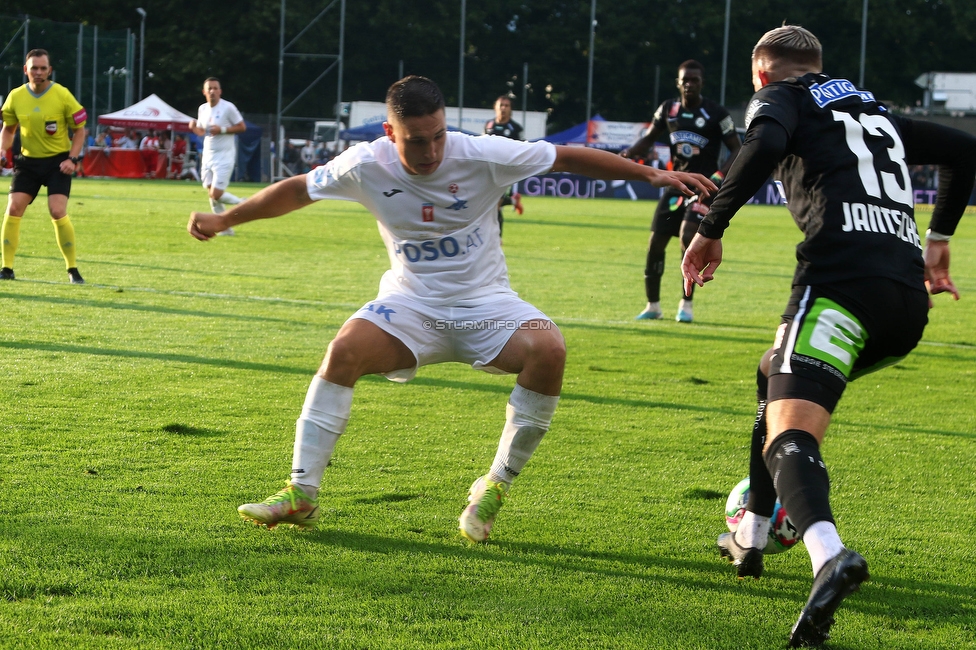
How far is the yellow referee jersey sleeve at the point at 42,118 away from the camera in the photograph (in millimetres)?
11203

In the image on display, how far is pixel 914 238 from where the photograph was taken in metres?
3.63

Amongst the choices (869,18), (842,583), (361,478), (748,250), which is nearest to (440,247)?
(361,478)

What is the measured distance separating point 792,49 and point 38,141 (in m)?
9.21

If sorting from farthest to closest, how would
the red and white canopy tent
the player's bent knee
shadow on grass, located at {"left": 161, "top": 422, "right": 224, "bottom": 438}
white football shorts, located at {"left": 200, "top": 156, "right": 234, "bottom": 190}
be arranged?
the red and white canopy tent < white football shorts, located at {"left": 200, "top": 156, "right": 234, "bottom": 190} < shadow on grass, located at {"left": 161, "top": 422, "right": 224, "bottom": 438} < the player's bent knee

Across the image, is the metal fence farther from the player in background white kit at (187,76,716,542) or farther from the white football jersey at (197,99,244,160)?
the player in background white kit at (187,76,716,542)

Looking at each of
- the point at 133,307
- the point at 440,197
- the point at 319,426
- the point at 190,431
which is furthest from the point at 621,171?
the point at 133,307

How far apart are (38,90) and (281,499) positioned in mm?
8653

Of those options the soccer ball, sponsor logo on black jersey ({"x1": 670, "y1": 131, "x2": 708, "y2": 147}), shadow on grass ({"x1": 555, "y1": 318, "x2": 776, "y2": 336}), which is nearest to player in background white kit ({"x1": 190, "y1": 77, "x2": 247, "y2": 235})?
sponsor logo on black jersey ({"x1": 670, "y1": 131, "x2": 708, "y2": 147})

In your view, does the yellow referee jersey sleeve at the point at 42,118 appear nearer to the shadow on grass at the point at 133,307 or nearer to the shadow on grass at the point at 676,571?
the shadow on grass at the point at 133,307

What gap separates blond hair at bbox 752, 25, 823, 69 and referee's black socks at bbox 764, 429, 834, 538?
127 cm

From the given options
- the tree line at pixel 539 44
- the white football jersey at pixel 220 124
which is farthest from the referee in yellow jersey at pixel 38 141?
the tree line at pixel 539 44

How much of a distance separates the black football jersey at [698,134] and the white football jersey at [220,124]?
9684 millimetres

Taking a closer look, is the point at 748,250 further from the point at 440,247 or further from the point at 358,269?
the point at 440,247

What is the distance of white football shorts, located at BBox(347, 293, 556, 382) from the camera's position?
14.0 ft
